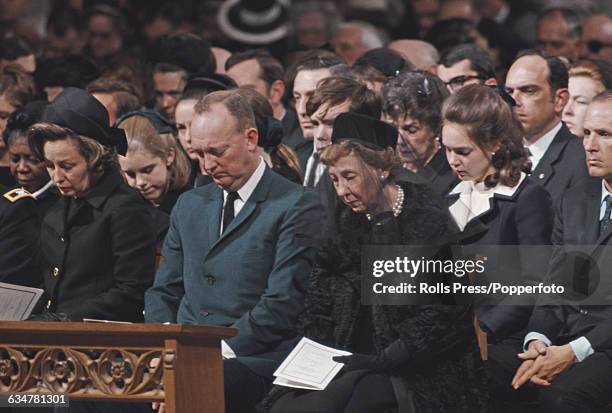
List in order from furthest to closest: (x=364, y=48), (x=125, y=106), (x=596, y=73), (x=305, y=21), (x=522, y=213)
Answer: (x=305, y=21) → (x=364, y=48) → (x=125, y=106) → (x=596, y=73) → (x=522, y=213)

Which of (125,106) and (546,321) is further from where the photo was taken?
(125,106)

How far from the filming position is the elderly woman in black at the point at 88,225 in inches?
231

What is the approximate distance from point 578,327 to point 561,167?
40.5 inches

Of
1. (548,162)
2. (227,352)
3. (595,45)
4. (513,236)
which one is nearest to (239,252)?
(227,352)

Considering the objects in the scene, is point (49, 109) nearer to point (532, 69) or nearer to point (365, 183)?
point (365, 183)

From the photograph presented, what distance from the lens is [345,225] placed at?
217 inches

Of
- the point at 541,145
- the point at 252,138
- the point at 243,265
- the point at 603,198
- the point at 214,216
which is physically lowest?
the point at 243,265

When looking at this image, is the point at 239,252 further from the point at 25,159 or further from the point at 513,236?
the point at 25,159

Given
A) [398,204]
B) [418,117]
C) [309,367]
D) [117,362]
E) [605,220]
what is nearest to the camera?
[117,362]

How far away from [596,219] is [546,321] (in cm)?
47

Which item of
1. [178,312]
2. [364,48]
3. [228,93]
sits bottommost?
[178,312]

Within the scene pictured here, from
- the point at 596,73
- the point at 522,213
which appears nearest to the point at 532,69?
the point at 596,73

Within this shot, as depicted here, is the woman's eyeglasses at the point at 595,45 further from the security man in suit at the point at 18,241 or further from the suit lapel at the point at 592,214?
the security man in suit at the point at 18,241

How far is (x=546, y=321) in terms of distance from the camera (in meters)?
5.62
